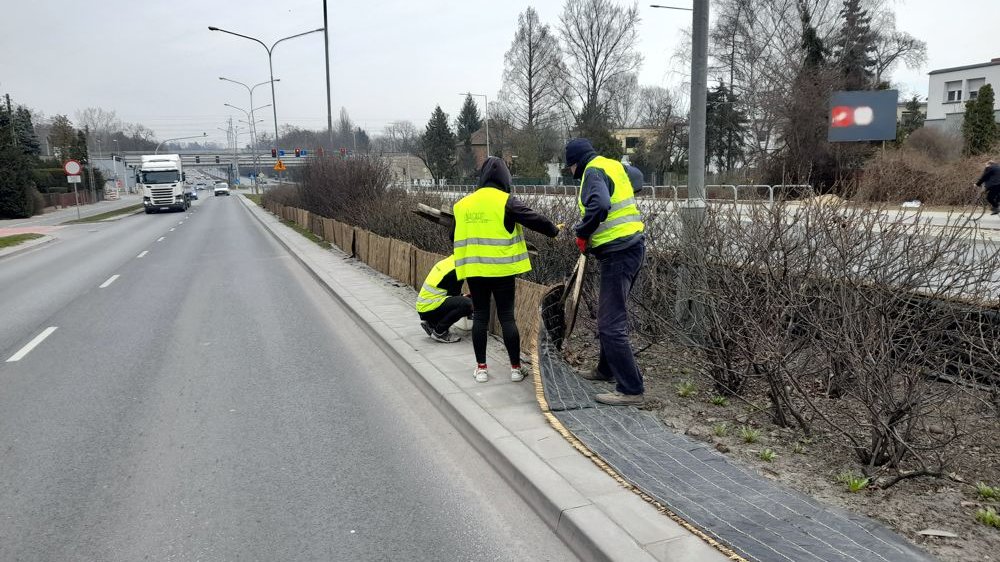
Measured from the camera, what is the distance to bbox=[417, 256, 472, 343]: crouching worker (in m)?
7.25

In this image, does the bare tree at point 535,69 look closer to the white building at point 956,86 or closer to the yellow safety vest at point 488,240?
the white building at point 956,86

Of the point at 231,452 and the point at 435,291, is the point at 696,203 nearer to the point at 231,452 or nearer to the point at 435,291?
the point at 435,291

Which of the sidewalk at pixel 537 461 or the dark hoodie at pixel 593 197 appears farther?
the dark hoodie at pixel 593 197

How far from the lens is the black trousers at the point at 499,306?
562 cm

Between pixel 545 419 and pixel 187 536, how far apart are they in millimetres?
2364

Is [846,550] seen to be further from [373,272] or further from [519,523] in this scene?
[373,272]

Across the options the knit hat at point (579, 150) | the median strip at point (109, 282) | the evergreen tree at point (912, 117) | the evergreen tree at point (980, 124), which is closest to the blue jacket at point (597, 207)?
the knit hat at point (579, 150)

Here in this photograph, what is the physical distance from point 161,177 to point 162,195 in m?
1.09

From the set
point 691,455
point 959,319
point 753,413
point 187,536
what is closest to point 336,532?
point 187,536

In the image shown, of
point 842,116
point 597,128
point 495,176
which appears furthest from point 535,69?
point 495,176

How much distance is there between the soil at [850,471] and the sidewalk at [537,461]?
846 millimetres

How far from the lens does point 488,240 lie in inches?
215

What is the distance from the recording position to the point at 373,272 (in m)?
13.4

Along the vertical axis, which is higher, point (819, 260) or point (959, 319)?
point (819, 260)
